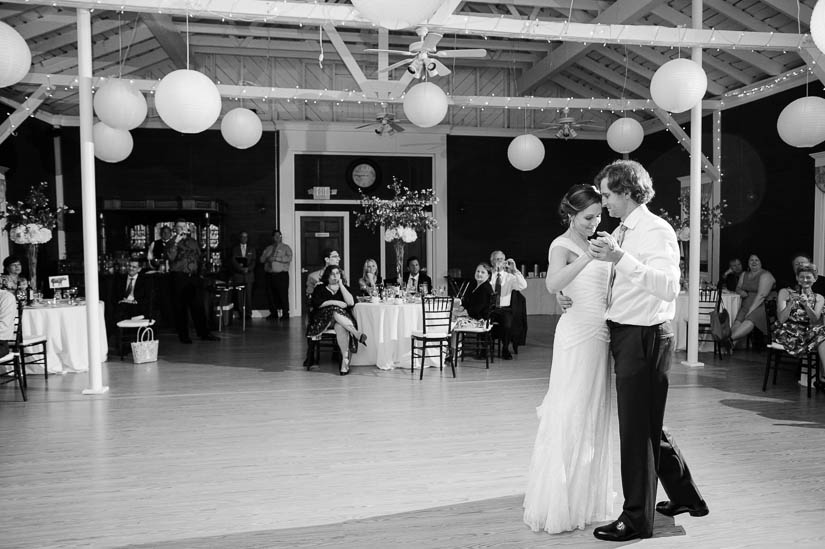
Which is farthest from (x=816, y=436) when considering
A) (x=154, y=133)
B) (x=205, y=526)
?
(x=154, y=133)

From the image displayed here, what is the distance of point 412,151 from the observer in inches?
554

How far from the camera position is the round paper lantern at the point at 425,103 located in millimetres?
6945

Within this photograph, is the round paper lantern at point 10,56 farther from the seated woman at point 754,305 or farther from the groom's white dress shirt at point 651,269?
the seated woman at point 754,305

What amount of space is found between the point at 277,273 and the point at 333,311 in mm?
5692

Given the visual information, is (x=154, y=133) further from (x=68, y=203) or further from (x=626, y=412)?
(x=626, y=412)

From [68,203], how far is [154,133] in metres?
2.08

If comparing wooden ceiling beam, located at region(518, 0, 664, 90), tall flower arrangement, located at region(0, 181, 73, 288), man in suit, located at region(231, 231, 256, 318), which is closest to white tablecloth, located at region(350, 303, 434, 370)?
wooden ceiling beam, located at region(518, 0, 664, 90)

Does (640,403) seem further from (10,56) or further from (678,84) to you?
(10,56)

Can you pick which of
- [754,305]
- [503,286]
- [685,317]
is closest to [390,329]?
[503,286]

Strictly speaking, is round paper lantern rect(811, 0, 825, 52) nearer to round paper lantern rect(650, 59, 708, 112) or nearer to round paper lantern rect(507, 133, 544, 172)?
round paper lantern rect(650, 59, 708, 112)

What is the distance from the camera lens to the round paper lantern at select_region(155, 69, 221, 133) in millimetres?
5375

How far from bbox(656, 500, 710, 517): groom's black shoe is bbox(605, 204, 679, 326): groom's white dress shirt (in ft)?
3.59

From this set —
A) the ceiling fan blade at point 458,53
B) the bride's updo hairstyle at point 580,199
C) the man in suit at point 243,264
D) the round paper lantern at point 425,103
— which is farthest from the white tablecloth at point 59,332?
the bride's updo hairstyle at point 580,199

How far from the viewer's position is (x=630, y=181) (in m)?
3.04
